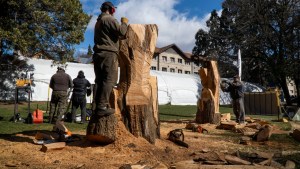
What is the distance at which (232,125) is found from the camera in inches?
355

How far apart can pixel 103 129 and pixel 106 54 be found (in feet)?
3.77

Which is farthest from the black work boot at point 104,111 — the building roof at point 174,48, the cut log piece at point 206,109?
the building roof at point 174,48

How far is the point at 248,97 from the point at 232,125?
439 inches

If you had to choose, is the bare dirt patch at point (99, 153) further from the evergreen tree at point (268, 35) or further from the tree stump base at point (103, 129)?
the evergreen tree at point (268, 35)

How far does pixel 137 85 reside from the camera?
5.31m

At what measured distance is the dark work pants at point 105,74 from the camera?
493 centimetres

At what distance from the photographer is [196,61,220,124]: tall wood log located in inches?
419

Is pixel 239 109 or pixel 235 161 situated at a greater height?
pixel 239 109

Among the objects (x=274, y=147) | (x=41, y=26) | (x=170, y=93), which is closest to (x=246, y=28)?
(x=170, y=93)

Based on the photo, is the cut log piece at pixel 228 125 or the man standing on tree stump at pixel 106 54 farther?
the cut log piece at pixel 228 125

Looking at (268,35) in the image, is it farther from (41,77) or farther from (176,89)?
(41,77)

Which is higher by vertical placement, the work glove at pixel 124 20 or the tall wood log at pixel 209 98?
the work glove at pixel 124 20

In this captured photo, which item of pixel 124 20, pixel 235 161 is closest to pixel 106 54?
pixel 124 20

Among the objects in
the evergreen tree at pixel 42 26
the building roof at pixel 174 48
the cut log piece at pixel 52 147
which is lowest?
the cut log piece at pixel 52 147
